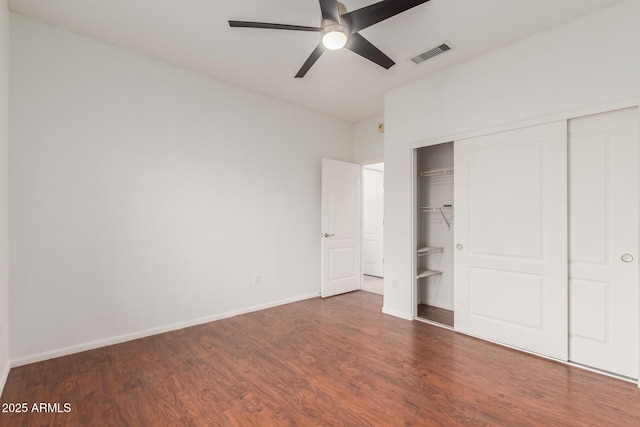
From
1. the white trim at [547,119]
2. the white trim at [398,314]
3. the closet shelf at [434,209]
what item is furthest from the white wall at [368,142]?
the white trim at [398,314]

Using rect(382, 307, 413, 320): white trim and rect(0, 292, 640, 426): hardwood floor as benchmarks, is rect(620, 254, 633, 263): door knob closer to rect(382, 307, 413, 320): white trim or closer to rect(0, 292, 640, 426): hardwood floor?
rect(0, 292, 640, 426): hardwood floor

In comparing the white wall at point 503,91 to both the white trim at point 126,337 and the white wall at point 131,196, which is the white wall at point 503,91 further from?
the white trim at point 126,337

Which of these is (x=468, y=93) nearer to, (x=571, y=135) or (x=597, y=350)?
(x=571, y=135)

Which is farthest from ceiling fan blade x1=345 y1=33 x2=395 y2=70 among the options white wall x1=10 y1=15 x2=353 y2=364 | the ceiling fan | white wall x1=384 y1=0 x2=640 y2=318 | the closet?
white wall x1=10 y1=15 x2=353 y2=364

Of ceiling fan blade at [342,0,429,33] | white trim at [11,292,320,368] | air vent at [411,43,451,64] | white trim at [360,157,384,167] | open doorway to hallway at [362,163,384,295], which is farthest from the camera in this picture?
open doorway to hallway at [362,163,384,295]

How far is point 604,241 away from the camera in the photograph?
8.13 ft

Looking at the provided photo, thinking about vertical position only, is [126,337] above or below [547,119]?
below

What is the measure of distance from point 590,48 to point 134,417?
4.45 meters

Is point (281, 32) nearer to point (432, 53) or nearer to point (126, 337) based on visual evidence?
point (432, 53)

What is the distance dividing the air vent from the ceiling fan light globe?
1.37 metres

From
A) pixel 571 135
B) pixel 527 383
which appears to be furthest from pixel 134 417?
pixel 571 135


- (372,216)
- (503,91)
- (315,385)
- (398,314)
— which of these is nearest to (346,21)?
(503,91)

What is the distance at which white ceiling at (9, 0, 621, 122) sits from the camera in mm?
2451

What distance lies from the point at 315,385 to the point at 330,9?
8.72 feet
